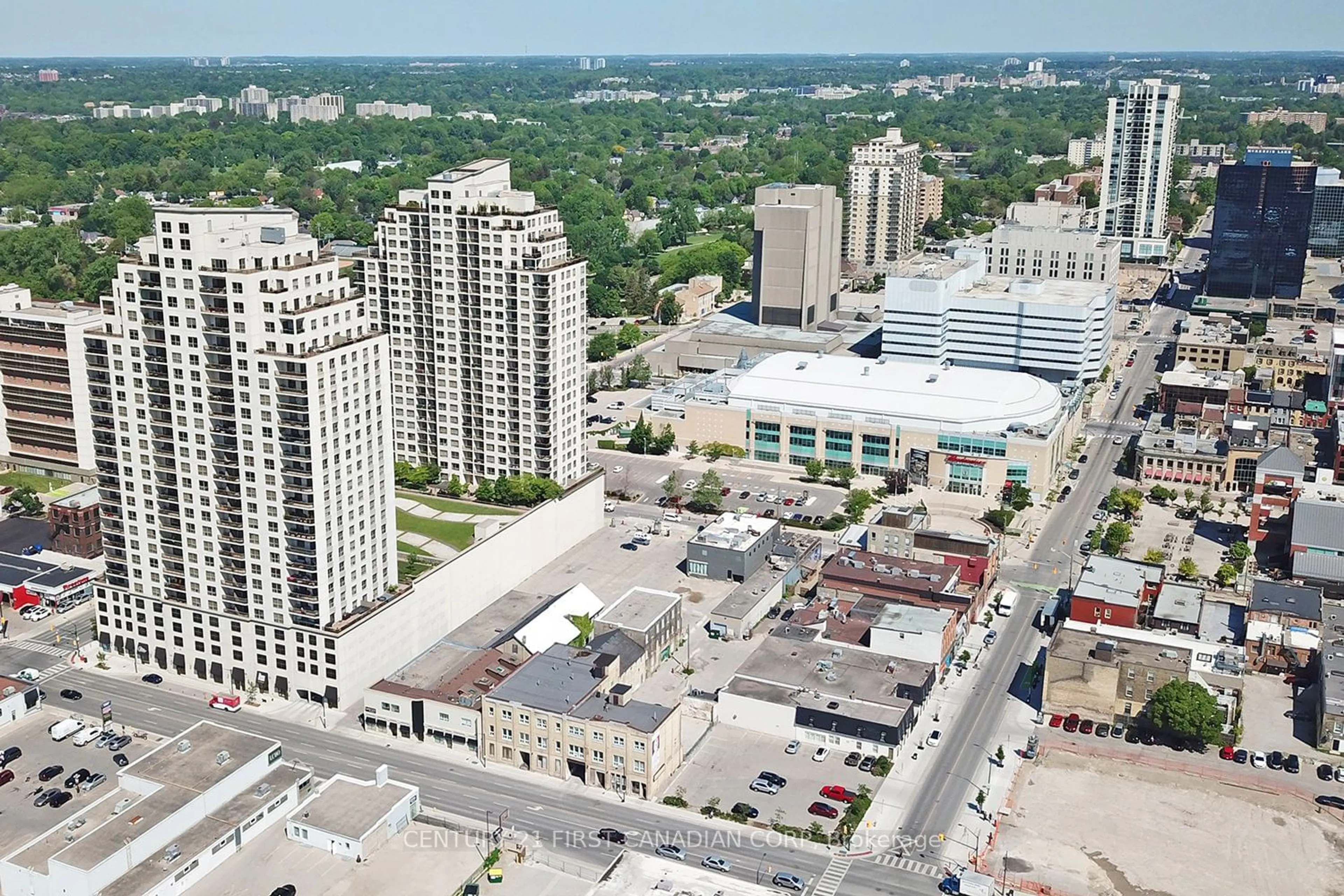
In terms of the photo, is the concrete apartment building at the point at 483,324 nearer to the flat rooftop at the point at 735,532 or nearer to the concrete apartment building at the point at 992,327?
the flat rooftop at the point at 735,532

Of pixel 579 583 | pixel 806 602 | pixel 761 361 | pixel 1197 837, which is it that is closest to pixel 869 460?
pixel 761 361

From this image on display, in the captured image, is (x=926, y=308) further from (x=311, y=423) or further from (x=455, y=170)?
(x=311, y=423)

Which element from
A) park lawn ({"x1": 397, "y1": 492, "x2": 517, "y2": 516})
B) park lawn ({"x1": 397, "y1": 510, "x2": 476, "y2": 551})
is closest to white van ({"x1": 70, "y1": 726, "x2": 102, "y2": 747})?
park lawn ({"x1": 397, "y1": 510, "x2": 476, "y2": 551})

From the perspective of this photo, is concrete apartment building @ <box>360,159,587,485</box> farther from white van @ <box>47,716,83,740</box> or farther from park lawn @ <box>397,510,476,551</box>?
white van @ <box>47,716,83,740</box>

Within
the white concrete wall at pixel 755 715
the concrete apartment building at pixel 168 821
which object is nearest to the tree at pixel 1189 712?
the white concrete wall at pixel 755 715

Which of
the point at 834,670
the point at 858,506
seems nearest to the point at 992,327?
the point at 858,506

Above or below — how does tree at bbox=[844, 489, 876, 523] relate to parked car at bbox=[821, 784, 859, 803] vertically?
above
